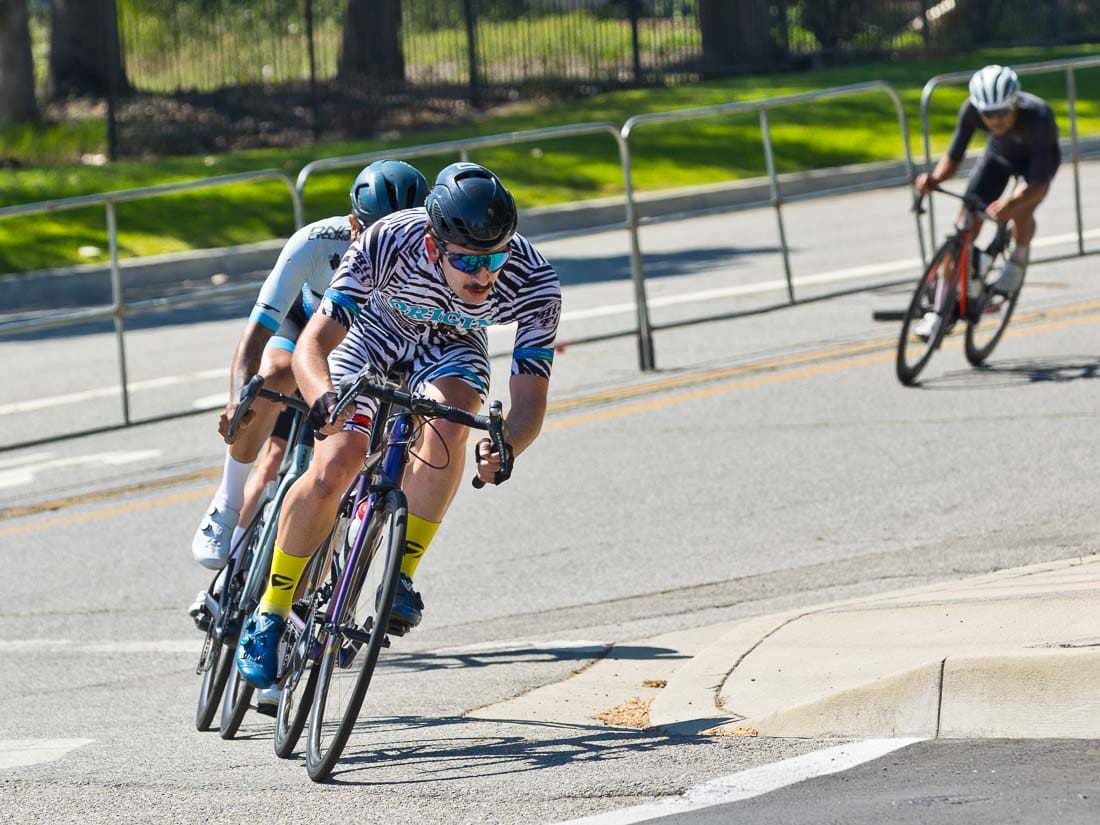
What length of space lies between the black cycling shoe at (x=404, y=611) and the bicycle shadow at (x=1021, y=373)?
255 inches

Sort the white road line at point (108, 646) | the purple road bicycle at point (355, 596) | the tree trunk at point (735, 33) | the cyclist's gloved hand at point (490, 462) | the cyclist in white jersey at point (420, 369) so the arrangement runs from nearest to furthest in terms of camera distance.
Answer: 1. the cyclist's gloved hand at point (490, 462)
2. the purple road bicycle at point (355, 596)
3. the cyclist in white jersey at point (420, 369)
4. the white road line at point (108, 646)
5. the tree trunk at point (735, 33)

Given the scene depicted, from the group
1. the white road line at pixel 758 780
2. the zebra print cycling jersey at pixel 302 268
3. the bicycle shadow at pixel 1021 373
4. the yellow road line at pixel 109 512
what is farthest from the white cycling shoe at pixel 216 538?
the bicycle shadow at pixel 1021 373

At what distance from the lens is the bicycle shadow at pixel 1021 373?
11273 mm

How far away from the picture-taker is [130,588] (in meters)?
8.75

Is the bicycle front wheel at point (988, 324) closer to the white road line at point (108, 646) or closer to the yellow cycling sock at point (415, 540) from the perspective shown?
the white road line at point (108, 646)

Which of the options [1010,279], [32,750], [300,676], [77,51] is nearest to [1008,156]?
[1010,279]

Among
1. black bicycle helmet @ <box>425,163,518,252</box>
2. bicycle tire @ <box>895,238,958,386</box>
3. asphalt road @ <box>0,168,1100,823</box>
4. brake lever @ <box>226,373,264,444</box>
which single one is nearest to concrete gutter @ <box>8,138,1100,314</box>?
asphalt road @ <box>0,168,1100,823</box>

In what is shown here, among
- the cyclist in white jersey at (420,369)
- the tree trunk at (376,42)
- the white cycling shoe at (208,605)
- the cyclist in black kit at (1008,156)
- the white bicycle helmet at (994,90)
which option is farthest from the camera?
the tree trunk at (376,42)

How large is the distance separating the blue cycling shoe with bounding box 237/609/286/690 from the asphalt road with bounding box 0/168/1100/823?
0.30 meters

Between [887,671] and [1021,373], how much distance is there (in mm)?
6252

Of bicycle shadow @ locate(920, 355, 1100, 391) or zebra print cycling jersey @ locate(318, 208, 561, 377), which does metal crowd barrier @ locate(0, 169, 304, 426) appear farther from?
zebra print cycling jersey @ locate(318, 208, 561, 377)

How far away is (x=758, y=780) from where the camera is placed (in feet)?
16.6

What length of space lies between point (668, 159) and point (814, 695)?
1740 cm

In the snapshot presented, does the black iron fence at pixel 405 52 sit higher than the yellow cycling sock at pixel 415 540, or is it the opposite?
the black iron fence at pixel 405 52
